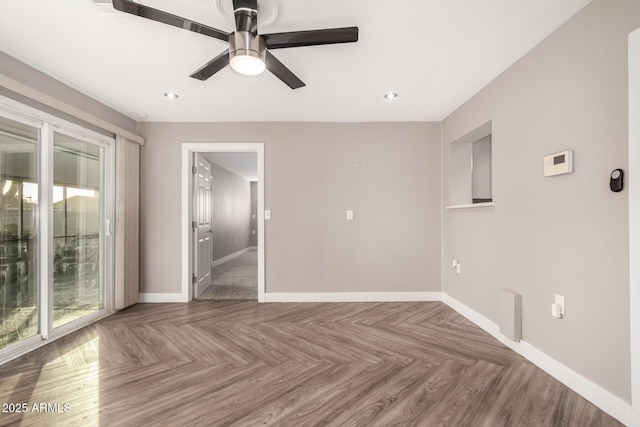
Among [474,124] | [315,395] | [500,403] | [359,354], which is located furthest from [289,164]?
[500,403]

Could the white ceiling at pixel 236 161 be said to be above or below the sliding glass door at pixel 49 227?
above

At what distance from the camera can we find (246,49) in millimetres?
1565

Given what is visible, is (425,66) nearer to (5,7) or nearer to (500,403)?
(500,403)

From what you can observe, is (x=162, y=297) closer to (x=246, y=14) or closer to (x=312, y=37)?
(x=246, y=14)

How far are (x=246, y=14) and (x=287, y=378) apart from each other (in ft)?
7.41

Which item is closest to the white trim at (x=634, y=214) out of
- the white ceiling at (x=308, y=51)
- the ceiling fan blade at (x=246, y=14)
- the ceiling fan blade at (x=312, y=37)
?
the white ceiling at (x=308, y=51)

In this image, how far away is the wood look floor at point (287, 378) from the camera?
1554 millimetres

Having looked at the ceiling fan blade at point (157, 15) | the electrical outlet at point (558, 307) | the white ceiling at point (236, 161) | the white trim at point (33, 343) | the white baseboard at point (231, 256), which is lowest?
the white baseboard at point (231, 256)

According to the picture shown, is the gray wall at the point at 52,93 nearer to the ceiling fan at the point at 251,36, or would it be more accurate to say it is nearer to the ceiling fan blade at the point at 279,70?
the ceiling fan at the point at 251,36

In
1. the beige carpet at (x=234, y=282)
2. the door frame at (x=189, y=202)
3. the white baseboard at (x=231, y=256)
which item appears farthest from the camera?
the white baseboard at (x=231, y=256)

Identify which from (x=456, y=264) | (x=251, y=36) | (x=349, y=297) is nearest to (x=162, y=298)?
(x=349, y=297)

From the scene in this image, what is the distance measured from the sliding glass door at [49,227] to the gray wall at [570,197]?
13.1ft

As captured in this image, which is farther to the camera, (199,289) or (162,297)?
(199,289)

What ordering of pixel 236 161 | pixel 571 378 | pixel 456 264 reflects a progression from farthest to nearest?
pixel 236 161, pixel 456 264, pixel 571 378
